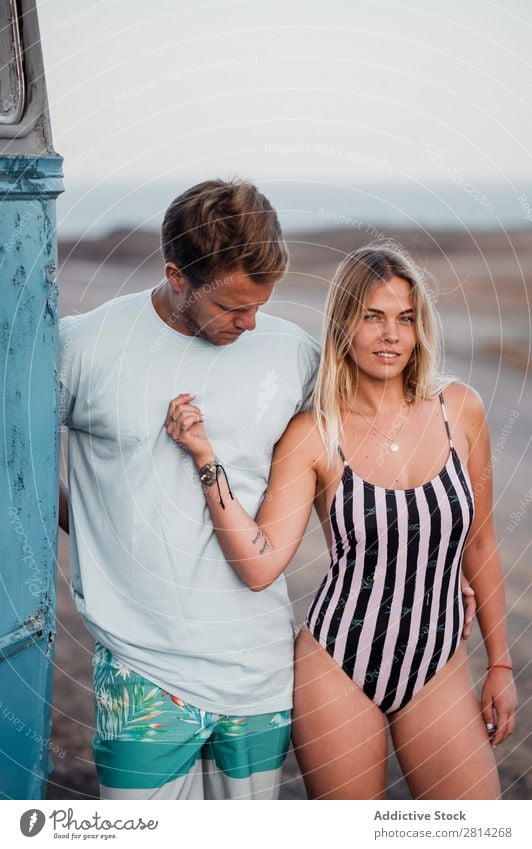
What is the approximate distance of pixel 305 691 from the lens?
1611 mm

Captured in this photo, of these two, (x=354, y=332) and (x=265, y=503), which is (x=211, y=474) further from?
(x=354, y=332)

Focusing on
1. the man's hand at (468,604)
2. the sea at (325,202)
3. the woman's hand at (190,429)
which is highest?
the sea at (325,202)

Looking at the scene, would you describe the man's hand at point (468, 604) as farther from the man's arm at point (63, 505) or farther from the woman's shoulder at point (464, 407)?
the man's arm at point (63, 505)

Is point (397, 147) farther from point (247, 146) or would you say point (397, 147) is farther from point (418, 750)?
point (418, 750)

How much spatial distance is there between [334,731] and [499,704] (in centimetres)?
28

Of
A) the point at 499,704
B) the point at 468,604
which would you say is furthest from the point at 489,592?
the point at 499,704

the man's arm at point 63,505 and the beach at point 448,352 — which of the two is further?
the beach at point 448,352

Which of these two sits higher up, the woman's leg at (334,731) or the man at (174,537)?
the man at (174,537)

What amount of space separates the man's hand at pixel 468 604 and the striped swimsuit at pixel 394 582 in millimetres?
36

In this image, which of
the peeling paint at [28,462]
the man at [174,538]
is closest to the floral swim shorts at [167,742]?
the man at [174,538]

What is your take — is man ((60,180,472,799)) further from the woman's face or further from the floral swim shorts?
the woman's face

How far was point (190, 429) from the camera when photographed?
1555 millimetres

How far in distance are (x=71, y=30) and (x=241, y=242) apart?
0.59 meters

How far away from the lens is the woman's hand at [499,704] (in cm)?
165
